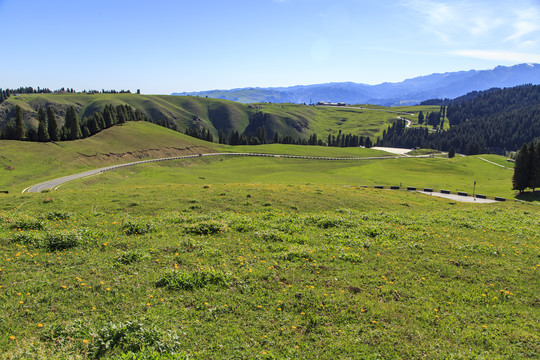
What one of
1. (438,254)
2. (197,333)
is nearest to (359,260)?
(438,254)

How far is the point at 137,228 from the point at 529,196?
8826 cm

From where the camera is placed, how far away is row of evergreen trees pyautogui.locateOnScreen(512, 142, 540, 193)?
2904 inches

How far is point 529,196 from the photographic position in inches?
2783

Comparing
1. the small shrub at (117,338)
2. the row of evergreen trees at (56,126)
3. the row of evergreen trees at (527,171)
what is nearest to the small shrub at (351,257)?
the small shrub at (117,338)

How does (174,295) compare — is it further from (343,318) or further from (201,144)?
(201,144)

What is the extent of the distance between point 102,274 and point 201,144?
140 m

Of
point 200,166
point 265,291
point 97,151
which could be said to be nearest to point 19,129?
point 97,151

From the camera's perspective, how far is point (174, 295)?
36.0 feet

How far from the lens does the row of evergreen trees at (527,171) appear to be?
2904 inches

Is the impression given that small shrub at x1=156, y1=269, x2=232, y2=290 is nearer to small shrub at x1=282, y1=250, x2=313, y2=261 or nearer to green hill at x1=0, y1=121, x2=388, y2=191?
small shrub at x1=282, y1=250, x2=313, y2=261

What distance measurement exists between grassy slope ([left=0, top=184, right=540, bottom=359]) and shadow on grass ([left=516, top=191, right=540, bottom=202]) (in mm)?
63378

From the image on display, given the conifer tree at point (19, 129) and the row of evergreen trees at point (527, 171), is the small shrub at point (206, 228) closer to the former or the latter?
the row of evergreen trees at point (527, 171)

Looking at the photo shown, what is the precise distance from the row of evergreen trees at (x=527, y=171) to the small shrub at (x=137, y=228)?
91268mm

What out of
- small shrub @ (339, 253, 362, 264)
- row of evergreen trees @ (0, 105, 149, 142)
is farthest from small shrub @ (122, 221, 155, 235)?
row of evergreen trees @ (0, 105, 149, 142)
